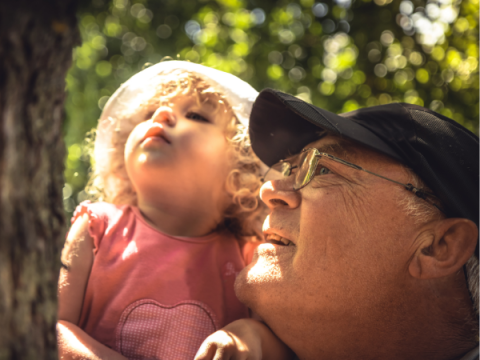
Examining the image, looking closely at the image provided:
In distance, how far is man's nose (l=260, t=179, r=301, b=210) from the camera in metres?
2.11

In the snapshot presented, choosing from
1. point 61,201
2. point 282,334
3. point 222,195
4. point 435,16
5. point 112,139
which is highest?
point 435,16

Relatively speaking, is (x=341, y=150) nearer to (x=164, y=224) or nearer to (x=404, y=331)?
(x=404, y=331)

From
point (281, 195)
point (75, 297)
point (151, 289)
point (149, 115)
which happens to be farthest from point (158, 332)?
point (149, 115)

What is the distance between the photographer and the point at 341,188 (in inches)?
79.5

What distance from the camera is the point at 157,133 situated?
101 inches

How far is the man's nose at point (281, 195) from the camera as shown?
211 cm

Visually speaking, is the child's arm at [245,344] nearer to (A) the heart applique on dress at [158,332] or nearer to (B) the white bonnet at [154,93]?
(A) the heart applique on dress at [158,332]

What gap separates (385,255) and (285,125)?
0.92 metres

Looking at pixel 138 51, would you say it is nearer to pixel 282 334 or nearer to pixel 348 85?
pixel 348 85

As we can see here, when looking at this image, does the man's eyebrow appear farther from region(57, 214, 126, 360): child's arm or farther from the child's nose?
region(57, 214, 126, 360): child's arm

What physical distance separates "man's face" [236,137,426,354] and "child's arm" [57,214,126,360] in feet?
2.47

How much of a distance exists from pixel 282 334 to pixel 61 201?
133 cm

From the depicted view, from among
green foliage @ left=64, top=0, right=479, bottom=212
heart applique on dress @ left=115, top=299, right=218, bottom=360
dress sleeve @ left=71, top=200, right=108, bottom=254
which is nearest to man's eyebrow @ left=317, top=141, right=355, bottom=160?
heart applique on dress @ left=115, top=299, right=218, bottom=360

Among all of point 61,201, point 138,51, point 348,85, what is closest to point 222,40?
point 138,51
